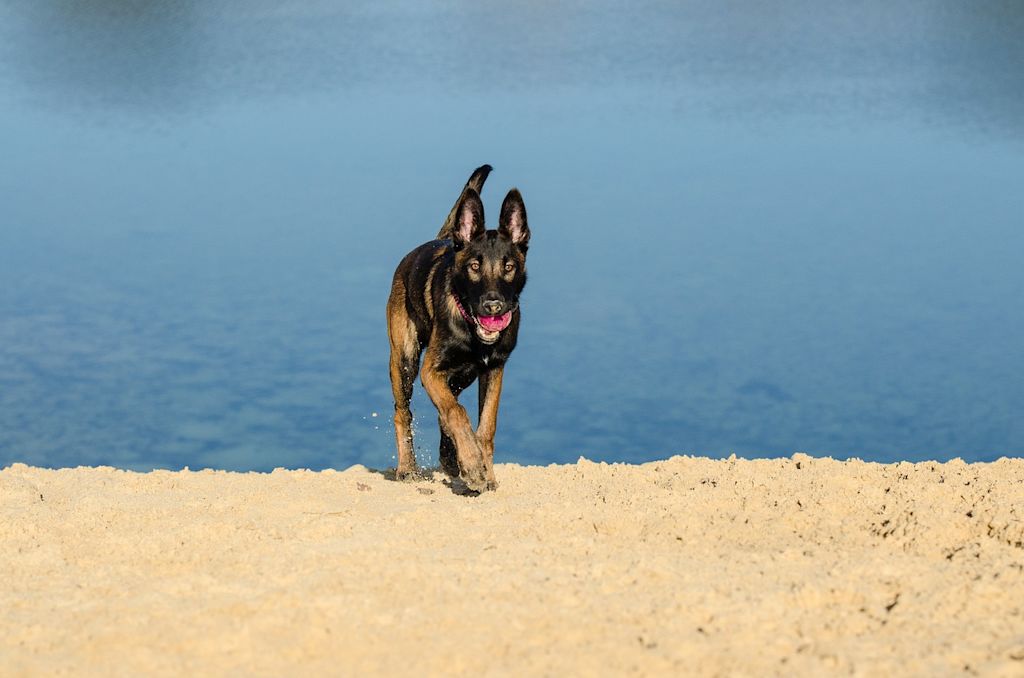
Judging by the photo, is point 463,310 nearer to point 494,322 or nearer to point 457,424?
point 494,322

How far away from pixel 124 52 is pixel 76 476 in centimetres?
2792

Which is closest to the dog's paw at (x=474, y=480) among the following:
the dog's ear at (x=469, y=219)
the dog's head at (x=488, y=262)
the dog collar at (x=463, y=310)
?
the dog's head at (x=488, y=262)

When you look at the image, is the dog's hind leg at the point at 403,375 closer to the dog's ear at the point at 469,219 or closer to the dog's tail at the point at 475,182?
the dog's tail at the point at 475,182

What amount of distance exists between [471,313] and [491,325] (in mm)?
162

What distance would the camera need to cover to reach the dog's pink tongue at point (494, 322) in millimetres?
8875

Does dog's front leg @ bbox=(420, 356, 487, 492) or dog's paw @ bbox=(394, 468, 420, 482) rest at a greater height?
dog's front leg @ bbox=(420, 356, 487, 492)

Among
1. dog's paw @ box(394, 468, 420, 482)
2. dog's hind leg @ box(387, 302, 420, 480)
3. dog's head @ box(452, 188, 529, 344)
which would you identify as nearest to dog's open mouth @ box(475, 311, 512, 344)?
dog's head @ box(452, 188, 529, 344)

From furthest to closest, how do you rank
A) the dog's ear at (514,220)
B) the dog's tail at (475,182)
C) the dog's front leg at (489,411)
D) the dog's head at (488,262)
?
the dog's tail at (475,182)
the dog's front leg at (489,411)
the dog's ear at (514,220)
the dog's head at (488,262)

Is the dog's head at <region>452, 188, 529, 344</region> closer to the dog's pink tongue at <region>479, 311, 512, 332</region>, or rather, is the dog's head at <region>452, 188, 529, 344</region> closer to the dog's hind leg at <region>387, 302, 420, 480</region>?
the dog's pink tongue at <region>479, 311, 512, 332</region>

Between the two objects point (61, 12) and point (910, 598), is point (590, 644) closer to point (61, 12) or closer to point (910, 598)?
point (910, 598)

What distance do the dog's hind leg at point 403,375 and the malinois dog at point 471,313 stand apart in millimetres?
322

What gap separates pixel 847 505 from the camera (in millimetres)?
7992

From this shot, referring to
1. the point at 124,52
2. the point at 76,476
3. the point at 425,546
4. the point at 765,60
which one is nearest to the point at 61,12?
the point at 124,52

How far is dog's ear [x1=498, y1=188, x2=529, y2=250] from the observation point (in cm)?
891
